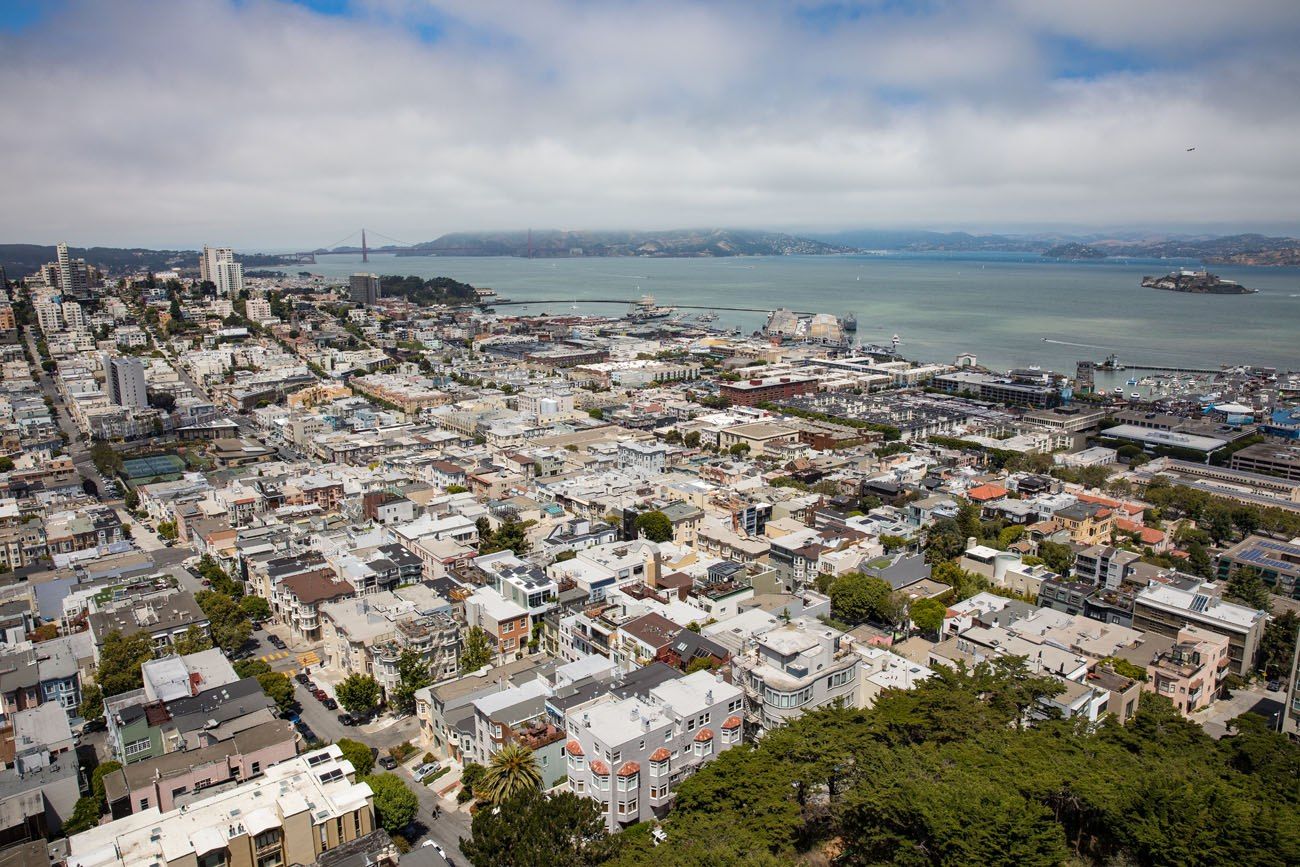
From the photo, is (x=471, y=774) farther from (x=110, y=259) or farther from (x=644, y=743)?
(x=110, y=259)

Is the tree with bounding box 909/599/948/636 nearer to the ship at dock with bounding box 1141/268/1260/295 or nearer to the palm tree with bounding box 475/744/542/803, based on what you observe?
the palm tree with bounding box 475/744/542/803

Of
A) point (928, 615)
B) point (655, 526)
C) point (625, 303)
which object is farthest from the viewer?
point (625, 303)

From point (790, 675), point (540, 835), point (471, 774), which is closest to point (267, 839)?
point (471, 774)

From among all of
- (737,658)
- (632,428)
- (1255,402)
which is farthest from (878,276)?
(737,658)

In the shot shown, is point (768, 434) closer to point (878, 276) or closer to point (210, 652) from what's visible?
point (210, 652)

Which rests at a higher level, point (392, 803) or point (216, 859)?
point (216, 859)
